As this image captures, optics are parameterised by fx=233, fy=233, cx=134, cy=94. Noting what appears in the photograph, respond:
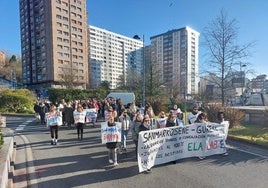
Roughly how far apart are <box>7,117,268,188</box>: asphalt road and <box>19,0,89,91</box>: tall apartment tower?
60099mm

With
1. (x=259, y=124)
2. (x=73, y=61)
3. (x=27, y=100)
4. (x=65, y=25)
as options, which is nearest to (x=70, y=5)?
(x=65, y=25)

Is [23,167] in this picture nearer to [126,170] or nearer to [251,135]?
[126,170]

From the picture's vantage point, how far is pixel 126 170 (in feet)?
23.8

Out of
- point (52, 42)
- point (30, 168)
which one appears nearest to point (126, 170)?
point (30, 168)

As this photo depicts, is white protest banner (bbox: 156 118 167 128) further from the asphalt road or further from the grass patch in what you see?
the grass patch

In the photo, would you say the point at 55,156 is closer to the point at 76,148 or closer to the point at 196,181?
the point at 76,148

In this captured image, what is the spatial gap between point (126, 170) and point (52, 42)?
70267 millimetres

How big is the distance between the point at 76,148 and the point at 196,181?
5.60 meters

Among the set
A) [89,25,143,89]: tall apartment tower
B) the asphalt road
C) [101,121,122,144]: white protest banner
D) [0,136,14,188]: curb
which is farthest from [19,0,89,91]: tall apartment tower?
[0,136,14,188]: curb

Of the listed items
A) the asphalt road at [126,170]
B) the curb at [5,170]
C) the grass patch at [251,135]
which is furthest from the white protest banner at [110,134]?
the grass patch at [251,135]

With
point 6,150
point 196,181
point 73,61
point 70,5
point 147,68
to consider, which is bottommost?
point 196,181

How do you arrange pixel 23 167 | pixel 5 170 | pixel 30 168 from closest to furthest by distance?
pixel 5 170 < pixel 30 168 < pixel 23 167

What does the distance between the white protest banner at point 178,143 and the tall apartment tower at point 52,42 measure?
202 ft

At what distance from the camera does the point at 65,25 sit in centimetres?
7488
